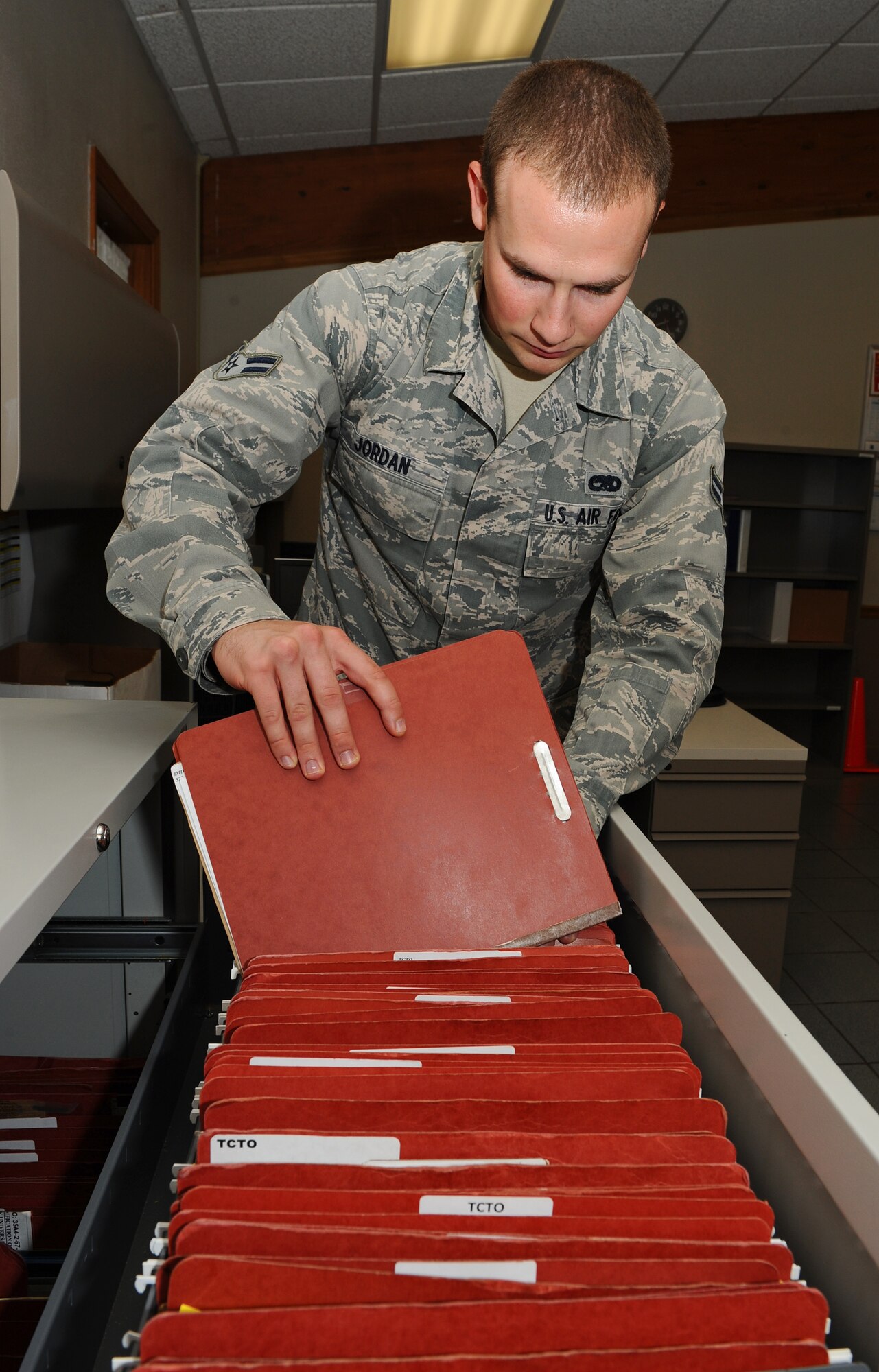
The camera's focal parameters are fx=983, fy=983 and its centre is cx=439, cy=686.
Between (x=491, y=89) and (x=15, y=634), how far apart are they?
332 centimetres

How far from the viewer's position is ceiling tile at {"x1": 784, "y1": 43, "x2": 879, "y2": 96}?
4309mm

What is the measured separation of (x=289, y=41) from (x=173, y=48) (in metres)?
0.43

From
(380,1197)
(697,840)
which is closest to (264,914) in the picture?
(380,1197)

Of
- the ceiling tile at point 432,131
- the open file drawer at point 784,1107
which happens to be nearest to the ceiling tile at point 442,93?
the ceiling tile at point 432,131

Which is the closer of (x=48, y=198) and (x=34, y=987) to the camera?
(x=34, y=987)

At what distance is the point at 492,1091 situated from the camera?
55 cm

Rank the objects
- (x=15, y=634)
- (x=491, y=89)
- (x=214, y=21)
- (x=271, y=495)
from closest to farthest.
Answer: (x=271, y=495) < (x=15, y=634) < (x=214, y=21) < (x=491, y=89)

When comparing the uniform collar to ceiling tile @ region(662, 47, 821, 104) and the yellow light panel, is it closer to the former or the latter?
the yellow light panel

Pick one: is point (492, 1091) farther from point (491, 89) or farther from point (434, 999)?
point (491, 89)

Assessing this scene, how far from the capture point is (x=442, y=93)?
4.29m

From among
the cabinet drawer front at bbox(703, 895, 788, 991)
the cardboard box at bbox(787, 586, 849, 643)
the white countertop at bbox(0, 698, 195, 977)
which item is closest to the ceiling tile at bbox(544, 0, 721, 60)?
the cardboard box at bbox(787, 586, 849, 643)

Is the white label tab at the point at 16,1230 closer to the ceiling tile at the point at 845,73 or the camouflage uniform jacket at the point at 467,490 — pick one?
the camouflage uniform jacket at the point at 467,490

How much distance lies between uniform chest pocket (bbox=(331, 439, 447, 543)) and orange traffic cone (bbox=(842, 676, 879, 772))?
4419mm

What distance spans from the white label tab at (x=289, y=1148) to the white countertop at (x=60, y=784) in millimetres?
215
